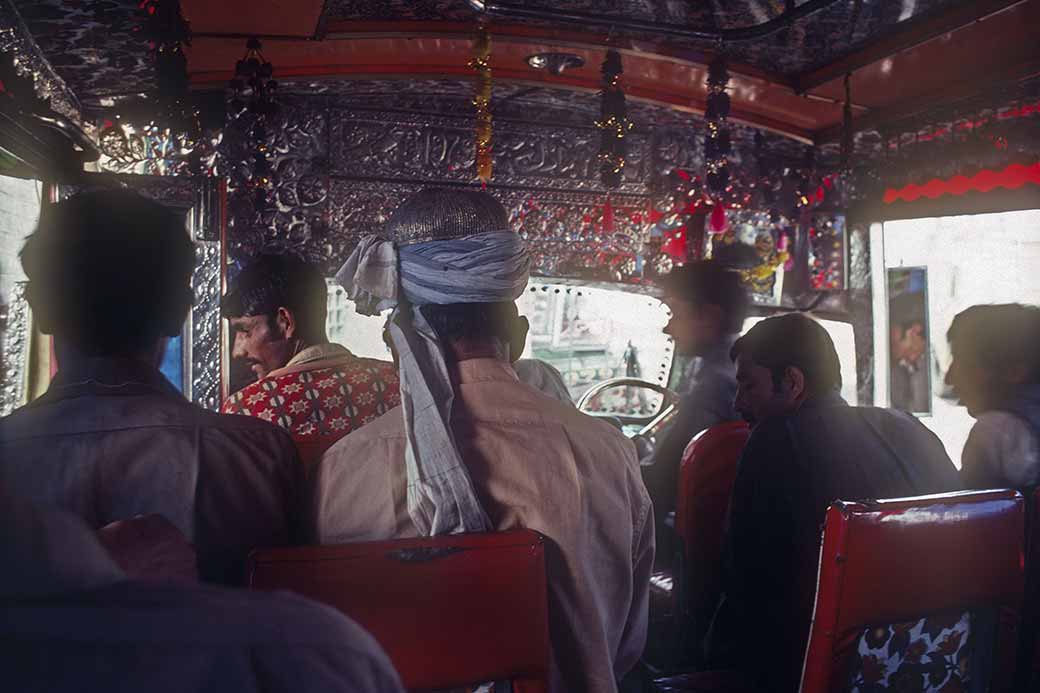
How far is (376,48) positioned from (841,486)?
2412 mm

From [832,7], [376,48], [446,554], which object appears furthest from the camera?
[376,48]

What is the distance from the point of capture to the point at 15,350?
2859mm

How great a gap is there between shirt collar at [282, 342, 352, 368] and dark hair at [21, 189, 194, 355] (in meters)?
1.00

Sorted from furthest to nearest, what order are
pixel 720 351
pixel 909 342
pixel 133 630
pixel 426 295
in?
pixel 909 342 < pixel 720 351 < pixel 426 295 < pixel 133 630

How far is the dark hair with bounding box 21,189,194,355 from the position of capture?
51.9 inches

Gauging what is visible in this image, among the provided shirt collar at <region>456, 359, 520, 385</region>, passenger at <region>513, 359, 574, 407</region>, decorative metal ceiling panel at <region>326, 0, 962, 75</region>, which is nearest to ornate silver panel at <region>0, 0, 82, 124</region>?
decorative metal ceiling panel at <region>326, 0, 962, 75</region>

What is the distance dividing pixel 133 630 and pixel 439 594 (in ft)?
2.03

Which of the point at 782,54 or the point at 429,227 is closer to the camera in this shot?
the point at 429,227

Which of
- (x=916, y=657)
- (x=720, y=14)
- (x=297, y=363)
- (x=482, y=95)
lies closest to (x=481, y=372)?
(x=916, y=657)

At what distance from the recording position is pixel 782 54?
131 inches

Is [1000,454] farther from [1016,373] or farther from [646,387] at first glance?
[646,387]

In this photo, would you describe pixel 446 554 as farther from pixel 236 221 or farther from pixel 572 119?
pixel 572 119

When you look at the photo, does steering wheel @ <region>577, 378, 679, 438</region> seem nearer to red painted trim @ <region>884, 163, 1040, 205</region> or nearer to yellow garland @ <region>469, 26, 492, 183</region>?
red painted trim @ <region>884, 163, 1040, 205</region>

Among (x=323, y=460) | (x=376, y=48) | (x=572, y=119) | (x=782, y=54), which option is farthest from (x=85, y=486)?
(x=572, y=119)
